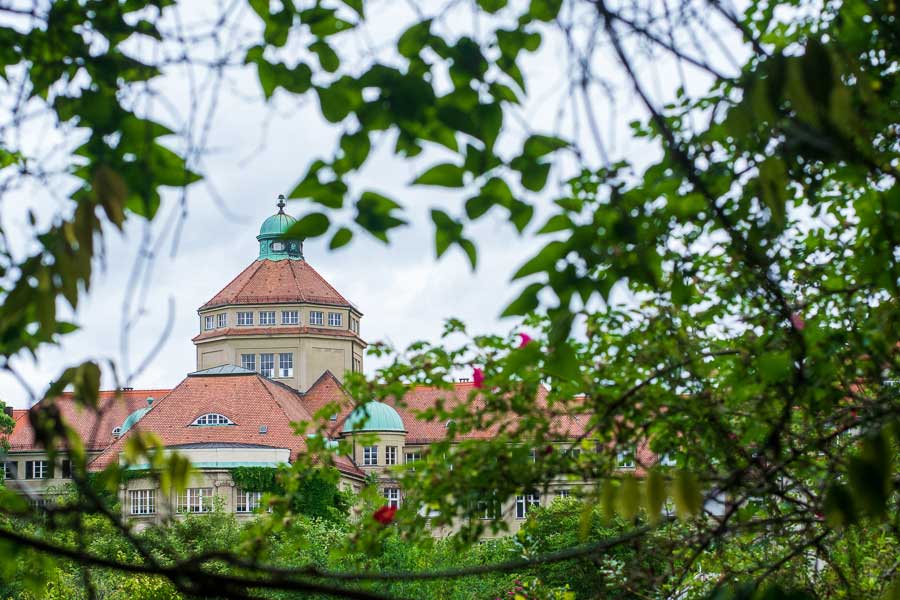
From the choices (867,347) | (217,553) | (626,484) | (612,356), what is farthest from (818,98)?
(612,356)

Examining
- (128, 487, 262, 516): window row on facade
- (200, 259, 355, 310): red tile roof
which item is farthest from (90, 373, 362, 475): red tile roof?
(200, 259, 355, 310): red tile roof

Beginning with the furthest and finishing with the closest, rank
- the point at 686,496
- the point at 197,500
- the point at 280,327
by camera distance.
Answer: the point at 280,327 < the point at 197,500 < the point at 686,496

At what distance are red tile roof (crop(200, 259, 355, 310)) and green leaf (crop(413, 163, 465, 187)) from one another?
2466 inches

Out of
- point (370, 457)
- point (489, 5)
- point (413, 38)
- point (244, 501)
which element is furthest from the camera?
point (370, 457)

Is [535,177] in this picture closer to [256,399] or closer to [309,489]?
[309,489]

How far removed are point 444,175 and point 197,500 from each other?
154 ft

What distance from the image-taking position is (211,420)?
49.9 metres

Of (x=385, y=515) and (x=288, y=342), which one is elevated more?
(x=288, y=342)

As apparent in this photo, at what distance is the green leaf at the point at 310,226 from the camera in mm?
1809

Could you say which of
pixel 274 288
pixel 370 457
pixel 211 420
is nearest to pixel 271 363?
pixel 274 288

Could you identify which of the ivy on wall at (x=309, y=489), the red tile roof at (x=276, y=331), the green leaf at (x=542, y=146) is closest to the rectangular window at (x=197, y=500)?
the ivy on wall at (x=309, y=489)

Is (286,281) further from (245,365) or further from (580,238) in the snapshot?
(580,238)

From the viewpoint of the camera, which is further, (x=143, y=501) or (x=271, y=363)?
(x=271, y=363)

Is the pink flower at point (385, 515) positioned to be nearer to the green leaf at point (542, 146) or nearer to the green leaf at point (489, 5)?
the green leaf at point (489, 5)
